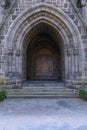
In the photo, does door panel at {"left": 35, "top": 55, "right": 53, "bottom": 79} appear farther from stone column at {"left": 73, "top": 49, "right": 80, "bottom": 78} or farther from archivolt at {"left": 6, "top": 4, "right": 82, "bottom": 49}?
stone column at {"left": 73, "top": 49, "right": 80, "bottom": 78}

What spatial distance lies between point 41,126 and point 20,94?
222 inches

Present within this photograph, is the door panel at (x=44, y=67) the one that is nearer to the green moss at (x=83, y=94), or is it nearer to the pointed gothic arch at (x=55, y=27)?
the pointed gothic arch at (x=55, y=27)

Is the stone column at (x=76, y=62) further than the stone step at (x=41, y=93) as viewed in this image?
Yes

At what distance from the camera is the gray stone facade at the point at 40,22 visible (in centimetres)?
1066

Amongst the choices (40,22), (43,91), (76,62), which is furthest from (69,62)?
(40,22)

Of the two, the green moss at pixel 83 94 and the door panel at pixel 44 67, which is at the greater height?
the door panel at pixel 44 67

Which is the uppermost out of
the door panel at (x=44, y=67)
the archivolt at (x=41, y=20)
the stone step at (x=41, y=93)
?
the archivolt at (x=41, y=20)

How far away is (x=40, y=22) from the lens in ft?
36.6

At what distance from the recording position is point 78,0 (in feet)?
37.8

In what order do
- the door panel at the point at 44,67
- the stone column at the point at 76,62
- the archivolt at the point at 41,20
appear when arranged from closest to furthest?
the stone column at the point at 76,62
the archivolt at the point at 41,20
the door panel at the point at 44,67

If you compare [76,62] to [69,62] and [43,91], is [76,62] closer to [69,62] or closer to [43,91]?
[69,62]

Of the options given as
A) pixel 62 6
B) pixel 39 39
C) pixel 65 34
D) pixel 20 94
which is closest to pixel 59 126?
pixel 20 94

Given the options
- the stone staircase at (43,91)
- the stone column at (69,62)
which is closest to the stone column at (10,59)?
the stone staircase at (43,91)

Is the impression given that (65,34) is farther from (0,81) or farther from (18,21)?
(0,81)
